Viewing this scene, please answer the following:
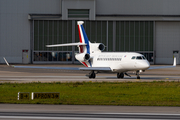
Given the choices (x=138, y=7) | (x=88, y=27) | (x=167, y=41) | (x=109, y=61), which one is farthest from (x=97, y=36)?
(x=109, y=61)

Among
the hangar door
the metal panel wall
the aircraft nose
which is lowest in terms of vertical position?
the aircraft nose

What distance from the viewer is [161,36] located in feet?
304

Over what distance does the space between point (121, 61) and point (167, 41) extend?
5392 cm

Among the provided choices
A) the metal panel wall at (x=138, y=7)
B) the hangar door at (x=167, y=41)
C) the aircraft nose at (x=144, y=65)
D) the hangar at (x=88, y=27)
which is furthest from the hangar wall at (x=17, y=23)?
the aircraft nose at (x=144, y=65)

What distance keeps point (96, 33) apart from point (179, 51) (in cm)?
2276

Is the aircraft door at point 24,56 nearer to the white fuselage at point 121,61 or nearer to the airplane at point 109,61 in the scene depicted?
the airplane at point 109,61

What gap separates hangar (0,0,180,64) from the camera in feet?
295

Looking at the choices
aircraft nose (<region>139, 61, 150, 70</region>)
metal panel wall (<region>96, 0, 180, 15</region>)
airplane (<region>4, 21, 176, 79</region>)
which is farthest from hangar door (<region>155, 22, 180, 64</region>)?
aircraft nose (<region>139, 61, 150, 70</region>)

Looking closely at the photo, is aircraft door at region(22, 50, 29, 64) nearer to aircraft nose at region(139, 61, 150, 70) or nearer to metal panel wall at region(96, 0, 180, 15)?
metal panel wall at region(96, 0, 180, 15)

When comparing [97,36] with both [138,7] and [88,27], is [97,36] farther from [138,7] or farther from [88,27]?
[138,7]

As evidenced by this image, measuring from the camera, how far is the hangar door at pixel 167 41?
91938 mm

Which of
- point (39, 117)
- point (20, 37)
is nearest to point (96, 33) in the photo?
point (20, 37)

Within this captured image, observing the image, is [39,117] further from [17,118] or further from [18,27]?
[18,27]

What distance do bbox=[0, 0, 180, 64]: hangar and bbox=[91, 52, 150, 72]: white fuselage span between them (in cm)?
4678
